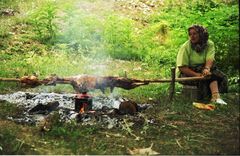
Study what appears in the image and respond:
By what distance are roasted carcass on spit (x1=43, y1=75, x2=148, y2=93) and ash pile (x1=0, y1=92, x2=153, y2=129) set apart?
20 cm

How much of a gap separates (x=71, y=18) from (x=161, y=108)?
253 inches

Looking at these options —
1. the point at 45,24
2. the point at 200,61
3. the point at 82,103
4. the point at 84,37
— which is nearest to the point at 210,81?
the point at 200,61

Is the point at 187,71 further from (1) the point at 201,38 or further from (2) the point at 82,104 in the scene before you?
(2) the point at 82,104

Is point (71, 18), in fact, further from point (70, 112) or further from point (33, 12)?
point (70, 112)

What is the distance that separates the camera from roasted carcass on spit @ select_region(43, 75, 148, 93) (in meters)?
6.80

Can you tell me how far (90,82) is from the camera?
6.85m

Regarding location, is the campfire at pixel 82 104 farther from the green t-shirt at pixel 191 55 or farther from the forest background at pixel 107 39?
the forest background at pixel 107 39

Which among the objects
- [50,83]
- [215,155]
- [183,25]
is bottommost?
[215,155]

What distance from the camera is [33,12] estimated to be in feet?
44.2

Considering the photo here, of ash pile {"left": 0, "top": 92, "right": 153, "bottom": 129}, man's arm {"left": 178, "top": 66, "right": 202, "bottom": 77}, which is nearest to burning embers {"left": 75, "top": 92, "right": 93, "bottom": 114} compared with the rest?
ash pile {"left": 0, "top": 92, "right": 153, "bottom": 129}

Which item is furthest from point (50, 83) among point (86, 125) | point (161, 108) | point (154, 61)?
point (154, 61)

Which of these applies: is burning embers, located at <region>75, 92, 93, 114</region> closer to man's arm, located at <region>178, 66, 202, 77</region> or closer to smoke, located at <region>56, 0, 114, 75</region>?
man's arm, located at <region>178, 66, 202, 77</region>

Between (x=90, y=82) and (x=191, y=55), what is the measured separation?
7.05ft

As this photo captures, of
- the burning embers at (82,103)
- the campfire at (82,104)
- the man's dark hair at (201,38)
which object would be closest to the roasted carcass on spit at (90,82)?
the campfire at (82,104)
